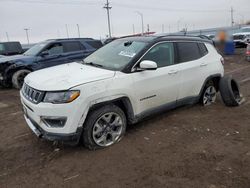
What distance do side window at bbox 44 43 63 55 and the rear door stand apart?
224 inches

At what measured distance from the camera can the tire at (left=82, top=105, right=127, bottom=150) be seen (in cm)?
341

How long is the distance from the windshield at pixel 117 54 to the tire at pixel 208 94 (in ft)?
6.95

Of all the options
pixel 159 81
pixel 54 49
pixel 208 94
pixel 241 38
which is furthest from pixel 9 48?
pixel 241 38

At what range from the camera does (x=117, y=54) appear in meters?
4.30

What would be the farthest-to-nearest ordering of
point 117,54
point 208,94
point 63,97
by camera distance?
point 208,94 → point 117,54 → point 63,97

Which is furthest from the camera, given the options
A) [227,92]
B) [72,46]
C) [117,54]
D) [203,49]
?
[72,46]

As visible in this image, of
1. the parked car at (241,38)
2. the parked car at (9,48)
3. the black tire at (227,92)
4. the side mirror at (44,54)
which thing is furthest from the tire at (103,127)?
the parked car at (241,38)

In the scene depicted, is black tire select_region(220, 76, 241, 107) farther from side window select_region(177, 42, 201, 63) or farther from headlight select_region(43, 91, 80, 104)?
headlight select_region(43, 91, 80, 104)

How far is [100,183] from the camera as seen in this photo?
283 cm

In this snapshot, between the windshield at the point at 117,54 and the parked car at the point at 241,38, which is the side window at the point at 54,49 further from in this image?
the parked car at the point at 241,38

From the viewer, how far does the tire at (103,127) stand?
3.41m

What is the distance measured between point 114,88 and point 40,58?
6.03 meters

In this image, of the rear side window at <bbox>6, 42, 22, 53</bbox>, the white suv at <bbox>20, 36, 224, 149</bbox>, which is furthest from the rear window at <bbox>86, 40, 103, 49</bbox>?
the rear side window at <bbox>6, 42, 22, 53</bbox>

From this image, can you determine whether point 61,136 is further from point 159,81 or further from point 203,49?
point 203,49
